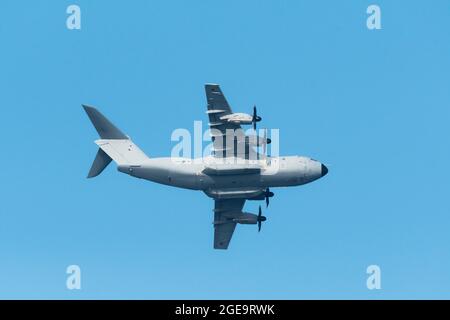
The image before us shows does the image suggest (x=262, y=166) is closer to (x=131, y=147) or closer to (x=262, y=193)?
(x=262, y=193)

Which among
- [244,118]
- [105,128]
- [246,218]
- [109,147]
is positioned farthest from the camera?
[246,218]

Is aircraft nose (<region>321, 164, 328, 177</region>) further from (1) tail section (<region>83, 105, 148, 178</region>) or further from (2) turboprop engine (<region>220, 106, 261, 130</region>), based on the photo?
(1) tail section (<region>83, 105, 148, 178</region>)

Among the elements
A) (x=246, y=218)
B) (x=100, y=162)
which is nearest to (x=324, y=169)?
(x=246, y=218)

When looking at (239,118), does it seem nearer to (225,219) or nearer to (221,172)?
(221,172)

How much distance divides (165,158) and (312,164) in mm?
12058

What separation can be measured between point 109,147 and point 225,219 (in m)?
12.2

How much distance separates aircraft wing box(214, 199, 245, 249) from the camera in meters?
104

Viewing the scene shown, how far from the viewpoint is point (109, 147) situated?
101250 millimetres

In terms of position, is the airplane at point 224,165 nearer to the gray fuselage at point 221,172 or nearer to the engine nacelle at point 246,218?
the gray fuselage at point 221,172

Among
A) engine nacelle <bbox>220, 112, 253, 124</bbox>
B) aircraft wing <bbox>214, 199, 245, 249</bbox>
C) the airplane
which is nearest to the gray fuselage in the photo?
the airplane

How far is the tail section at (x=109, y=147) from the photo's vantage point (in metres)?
100
